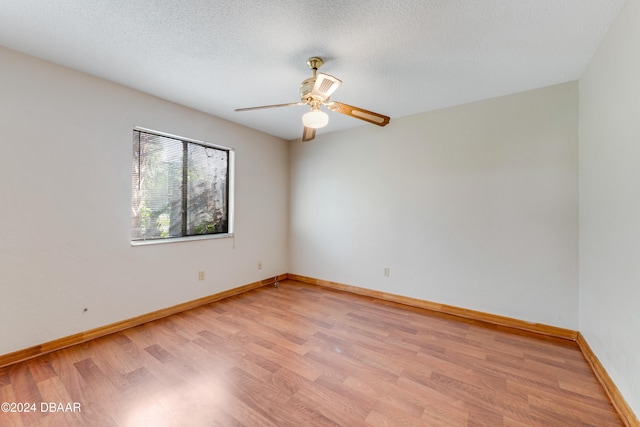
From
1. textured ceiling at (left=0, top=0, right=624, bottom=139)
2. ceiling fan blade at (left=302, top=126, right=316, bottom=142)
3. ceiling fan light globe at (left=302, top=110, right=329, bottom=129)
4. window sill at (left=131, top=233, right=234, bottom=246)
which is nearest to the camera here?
textured ceiling at (left=0, top=0, right=624, bottom=139)

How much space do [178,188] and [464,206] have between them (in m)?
3.32

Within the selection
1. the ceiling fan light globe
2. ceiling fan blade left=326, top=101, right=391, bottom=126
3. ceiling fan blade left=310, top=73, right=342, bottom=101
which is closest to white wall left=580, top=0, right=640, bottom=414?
ceiling fan blade left=326, top=101, right=391, bottom=126

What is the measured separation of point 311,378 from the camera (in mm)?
1782

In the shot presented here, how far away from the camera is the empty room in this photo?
154cm

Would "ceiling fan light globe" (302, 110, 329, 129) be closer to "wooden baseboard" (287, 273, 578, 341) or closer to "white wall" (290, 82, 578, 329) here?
"white wall" (290, 82, 578, 329)

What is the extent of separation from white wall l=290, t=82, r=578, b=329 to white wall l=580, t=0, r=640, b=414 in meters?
0.21

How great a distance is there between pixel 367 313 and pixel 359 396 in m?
1.36

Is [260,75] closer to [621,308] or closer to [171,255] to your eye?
[171,255]

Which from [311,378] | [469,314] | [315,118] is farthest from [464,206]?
[311,378]

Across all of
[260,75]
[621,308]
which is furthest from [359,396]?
[260,75]

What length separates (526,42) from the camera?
1792 millimetres

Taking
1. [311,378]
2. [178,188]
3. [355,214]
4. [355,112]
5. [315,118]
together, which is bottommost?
[311,378]

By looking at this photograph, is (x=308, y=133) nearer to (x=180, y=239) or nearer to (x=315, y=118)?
(x=315, y=118)

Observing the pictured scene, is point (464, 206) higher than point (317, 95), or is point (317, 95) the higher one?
point (317, 95)
